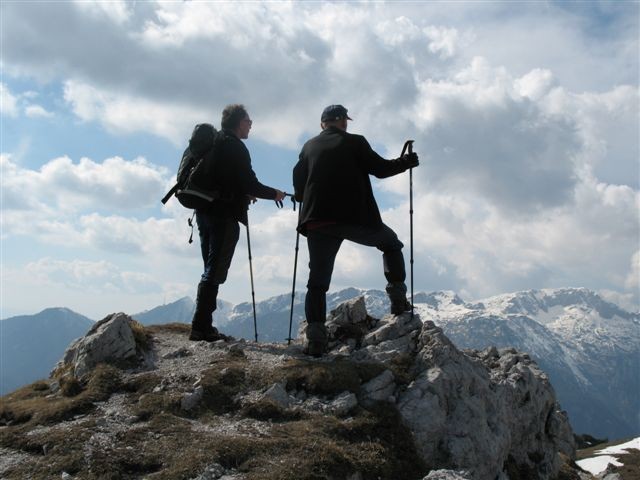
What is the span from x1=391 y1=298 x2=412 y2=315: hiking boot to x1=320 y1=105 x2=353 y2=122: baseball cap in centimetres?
481

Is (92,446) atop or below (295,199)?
below

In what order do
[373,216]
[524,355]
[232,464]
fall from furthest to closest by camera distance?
[524,355], [373,216], [232,464]

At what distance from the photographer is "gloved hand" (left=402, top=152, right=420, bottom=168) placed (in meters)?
13.7

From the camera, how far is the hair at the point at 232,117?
14547 millimetres

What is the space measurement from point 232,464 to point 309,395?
2.88 metres

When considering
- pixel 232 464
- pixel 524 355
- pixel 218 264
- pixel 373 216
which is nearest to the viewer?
pixel 232 464

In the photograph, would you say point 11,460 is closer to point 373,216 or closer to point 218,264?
point 218,264

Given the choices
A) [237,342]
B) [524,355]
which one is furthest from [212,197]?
[524,355]

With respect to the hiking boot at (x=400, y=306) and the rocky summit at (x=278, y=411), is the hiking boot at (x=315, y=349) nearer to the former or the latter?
the rocky summit at (x=278, y=411)

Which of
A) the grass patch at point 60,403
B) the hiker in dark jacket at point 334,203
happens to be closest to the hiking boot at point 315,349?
the hiker in dark jacket at point 334,203

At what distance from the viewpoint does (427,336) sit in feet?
45.4

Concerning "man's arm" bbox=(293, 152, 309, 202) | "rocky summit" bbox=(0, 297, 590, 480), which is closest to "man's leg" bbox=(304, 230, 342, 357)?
"rocky summit" bbox=(0, 297, 590, 480)

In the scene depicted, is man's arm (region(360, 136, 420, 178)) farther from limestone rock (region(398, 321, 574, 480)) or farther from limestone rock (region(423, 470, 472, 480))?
limestone rock (region(423, 470, 472, 480))

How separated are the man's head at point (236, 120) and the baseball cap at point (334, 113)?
2.12 metres
